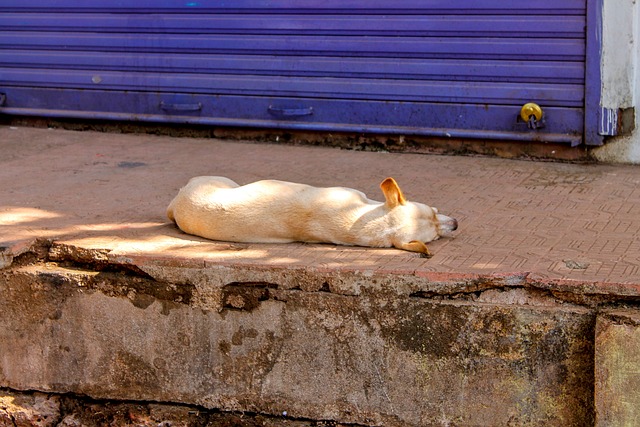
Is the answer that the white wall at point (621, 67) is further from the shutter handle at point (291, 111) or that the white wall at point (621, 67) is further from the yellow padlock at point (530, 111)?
the shutter handle at point (291, 111)

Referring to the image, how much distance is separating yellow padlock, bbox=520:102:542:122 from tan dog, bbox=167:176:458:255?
2278mm

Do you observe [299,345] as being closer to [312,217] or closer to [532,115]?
[312,217]

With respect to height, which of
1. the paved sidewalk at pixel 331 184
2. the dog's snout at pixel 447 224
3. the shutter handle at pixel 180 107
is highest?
the shutter handle at pixel 180 107

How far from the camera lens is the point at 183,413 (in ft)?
15.4

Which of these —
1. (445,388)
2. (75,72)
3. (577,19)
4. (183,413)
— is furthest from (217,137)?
(445,388)

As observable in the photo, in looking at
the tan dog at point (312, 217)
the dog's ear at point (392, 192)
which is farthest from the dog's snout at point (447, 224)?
the dog's ear at point (392, 192)

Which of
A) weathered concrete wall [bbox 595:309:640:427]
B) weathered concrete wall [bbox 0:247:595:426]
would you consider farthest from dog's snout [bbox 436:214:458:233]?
weathered concrete wall [bbox 595:309:640:427]

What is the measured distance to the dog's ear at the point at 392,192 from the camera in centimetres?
457

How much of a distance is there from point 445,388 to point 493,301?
43 centimetres

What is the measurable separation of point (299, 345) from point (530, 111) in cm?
305

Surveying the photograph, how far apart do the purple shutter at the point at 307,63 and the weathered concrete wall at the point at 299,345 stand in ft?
9.63

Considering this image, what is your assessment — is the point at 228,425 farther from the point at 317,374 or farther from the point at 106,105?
the point at 106,105

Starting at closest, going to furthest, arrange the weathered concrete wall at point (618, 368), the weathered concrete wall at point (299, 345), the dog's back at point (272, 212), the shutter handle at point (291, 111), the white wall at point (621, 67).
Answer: the weathered concrete wall at point (618, 368) → the weathered concrete wall at point (299, 345) → the dog's back at point (272, 212) → the white wall at point (621, 67) → the shutter handle at point (291, 111)

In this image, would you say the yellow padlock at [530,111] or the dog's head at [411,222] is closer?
the dog's head at [411,222]
